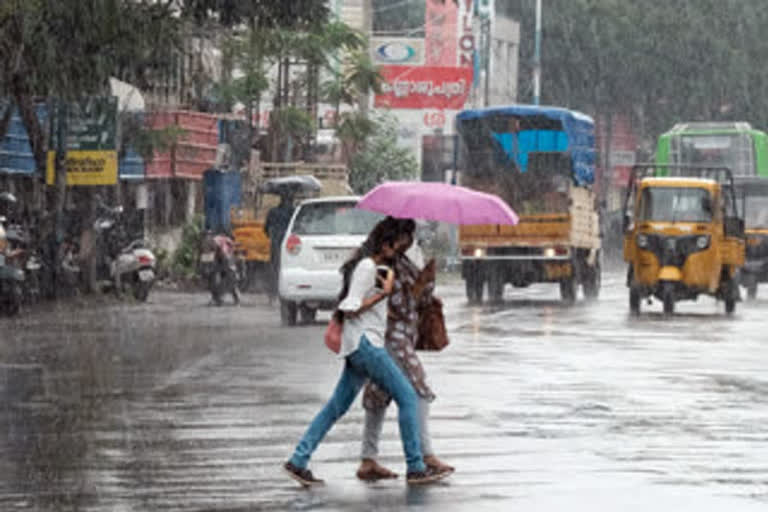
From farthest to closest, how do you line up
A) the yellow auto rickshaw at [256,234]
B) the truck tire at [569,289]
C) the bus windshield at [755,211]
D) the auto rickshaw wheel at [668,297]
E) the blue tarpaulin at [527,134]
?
the bus windshield at [755,211], the blue tarpaulin at [527,134], the yellow auto rickshaw at [256,234], the truck tire at [569,289], the auto rickshaw wheel at [668,297]

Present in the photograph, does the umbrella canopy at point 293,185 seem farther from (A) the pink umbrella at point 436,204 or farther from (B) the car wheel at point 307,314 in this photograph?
(A) the pink umbrella at point 436,204

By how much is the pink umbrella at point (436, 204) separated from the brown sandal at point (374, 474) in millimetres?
1334

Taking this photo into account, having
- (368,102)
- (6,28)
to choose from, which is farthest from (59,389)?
(368,102)

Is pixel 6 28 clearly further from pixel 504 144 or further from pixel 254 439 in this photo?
pixel 504 144

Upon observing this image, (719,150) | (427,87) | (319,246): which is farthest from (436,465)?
(427,87)

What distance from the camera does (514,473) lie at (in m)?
11.5

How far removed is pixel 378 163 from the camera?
6112cm

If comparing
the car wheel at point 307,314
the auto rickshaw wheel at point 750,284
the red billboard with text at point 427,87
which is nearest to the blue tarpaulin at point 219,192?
the auto rickshaw wheel at point 750,284

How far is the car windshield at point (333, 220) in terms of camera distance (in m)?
26.5

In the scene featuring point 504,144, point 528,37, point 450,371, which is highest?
point 528,37

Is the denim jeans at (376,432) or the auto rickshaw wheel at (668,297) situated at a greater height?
the denim jeans at (376,432)

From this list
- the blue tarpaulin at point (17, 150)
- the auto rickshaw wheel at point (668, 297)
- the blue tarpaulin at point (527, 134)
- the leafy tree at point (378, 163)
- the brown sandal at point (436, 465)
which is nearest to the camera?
the brown sandal at point (436, 465)

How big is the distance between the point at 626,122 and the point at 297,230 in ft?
226

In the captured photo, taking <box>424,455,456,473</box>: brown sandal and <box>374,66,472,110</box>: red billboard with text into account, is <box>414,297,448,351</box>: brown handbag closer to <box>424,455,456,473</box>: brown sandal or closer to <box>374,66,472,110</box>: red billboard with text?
<box>424,455,456,473</box>: brown sandal
